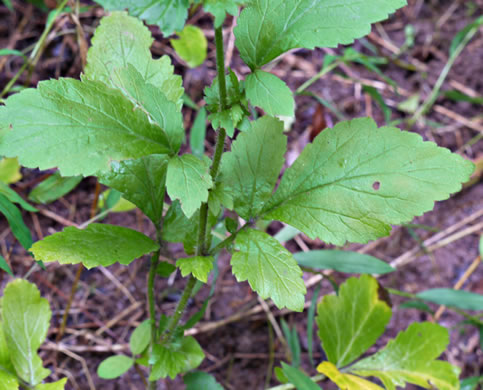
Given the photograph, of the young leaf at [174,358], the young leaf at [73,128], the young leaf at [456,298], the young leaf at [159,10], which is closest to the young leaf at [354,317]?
the young leaf at [456,298]

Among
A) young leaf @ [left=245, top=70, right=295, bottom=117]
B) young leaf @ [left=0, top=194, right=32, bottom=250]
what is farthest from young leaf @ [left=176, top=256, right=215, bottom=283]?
young leaf @ [left=0, top=194, right=32, bottom=250]

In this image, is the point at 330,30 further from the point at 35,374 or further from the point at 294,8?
the point at 35,374

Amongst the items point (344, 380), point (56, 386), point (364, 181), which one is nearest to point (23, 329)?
point (56, 386)

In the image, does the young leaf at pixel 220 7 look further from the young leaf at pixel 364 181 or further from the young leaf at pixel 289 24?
the young leaf at pixel 364 181

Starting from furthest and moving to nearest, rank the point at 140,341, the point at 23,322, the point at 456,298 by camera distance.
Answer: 1. the point at 456,298
2. the point at 140,341
3. the point at 23,322

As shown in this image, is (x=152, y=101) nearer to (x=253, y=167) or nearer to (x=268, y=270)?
(x=253, y=167)

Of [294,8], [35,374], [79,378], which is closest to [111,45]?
[294,8]
